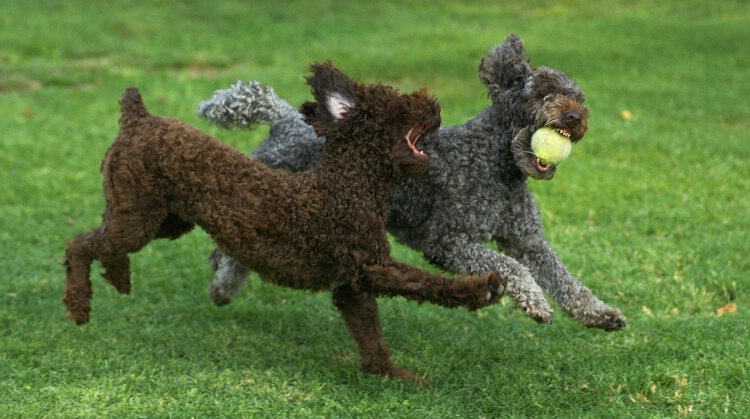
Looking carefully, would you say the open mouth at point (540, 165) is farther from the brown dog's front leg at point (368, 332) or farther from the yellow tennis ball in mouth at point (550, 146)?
the brown dog's front leg at point (368, 332)

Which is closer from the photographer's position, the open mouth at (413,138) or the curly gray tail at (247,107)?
the open mouth at (413,138)

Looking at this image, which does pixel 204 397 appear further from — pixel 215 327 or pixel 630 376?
pixel 630 376

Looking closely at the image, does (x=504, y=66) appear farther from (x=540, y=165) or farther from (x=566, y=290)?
(x=566, y=290)

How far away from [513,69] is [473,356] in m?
1.88

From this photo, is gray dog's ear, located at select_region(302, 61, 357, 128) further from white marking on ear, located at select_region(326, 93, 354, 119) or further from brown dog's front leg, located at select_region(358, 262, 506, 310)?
brown dog's front leg, located at select_region(358, 262, 506, 310)

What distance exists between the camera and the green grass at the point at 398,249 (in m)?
5.46

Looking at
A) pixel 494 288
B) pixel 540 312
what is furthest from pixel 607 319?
Answer: pixel 494 288

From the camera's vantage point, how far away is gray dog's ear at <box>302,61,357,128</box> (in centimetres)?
523

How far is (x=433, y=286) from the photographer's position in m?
4.97

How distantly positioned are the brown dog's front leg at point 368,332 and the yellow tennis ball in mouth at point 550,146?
4.35ft

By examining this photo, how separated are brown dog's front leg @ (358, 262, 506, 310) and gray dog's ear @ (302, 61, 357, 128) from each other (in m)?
0.88

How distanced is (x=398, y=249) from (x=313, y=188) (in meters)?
3.07

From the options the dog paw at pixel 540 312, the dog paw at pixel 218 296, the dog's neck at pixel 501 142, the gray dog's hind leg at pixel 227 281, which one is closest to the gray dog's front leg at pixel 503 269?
the dog paw at pixel 540 312

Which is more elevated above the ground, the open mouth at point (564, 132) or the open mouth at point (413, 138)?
the open mouth at point (564, 132)
